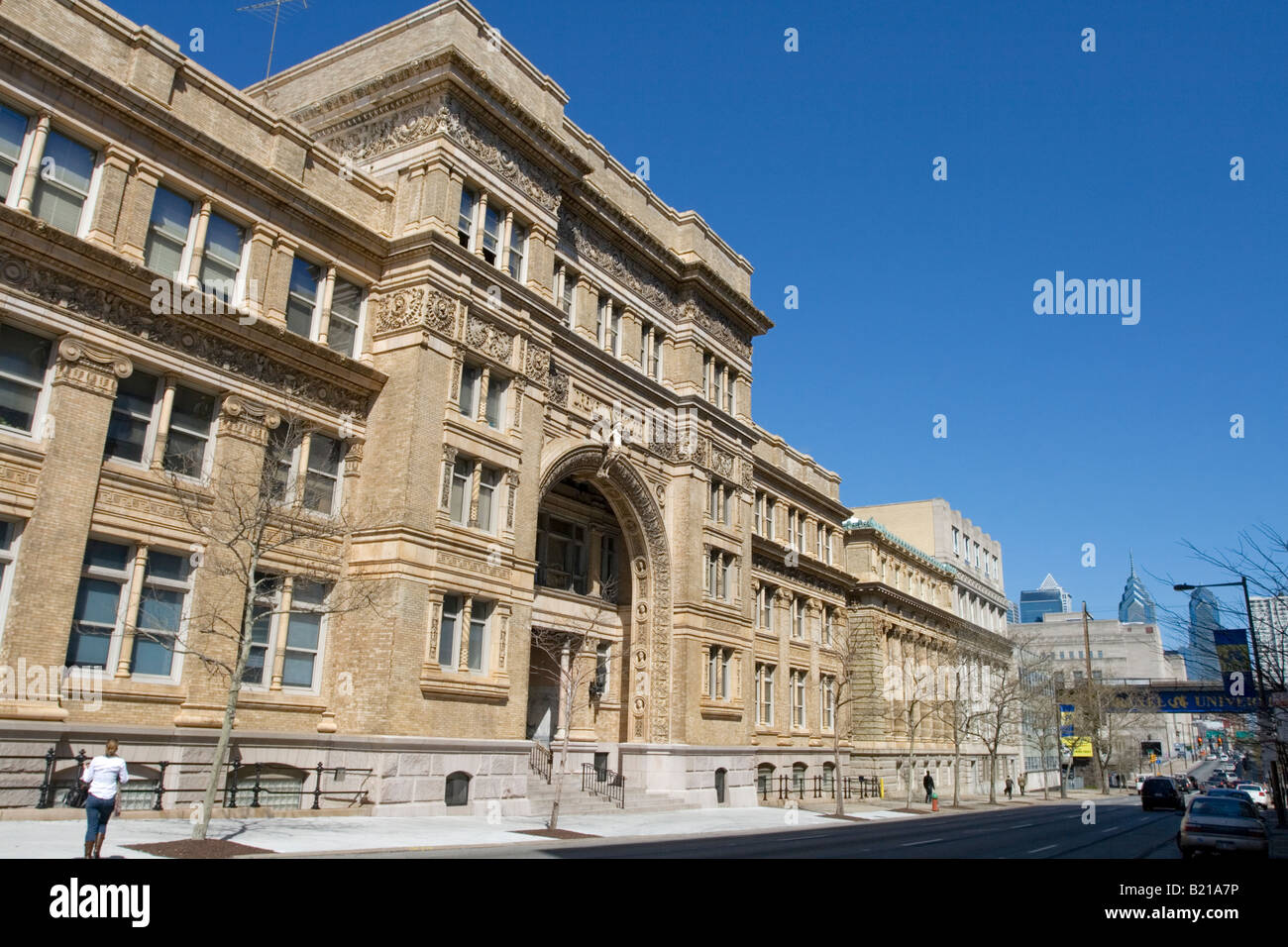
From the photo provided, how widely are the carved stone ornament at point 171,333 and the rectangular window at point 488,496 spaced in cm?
386

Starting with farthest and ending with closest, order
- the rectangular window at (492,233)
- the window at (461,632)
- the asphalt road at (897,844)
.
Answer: the rectangular window at (492,233), the window at (461,632), the asphalt road at (897,844)

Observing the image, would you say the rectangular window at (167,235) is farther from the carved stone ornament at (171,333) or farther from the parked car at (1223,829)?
the parked car at (1223,829)

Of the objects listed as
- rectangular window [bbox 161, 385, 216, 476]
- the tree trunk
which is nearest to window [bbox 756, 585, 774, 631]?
rectangular window [bbox 161, 385, 216, 476]

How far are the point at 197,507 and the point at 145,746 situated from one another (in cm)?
506

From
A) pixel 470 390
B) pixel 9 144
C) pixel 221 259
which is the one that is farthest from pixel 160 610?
pixel 470 390

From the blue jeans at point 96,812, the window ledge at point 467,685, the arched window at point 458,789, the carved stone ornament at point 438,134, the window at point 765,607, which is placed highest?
the carved stone ornament at point 438,134

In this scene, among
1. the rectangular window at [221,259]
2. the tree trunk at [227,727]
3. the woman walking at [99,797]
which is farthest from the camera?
the rectangular window at [221,259]

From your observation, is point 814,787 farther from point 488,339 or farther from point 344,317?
point 344,317

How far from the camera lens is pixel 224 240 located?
2291 centimetres

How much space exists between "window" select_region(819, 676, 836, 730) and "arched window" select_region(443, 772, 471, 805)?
30.4m

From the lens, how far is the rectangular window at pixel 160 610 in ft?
65.3

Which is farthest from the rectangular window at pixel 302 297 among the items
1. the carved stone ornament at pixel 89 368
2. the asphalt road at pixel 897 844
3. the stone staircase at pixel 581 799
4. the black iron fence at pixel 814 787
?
the black iron fence at pixel 814 787
